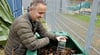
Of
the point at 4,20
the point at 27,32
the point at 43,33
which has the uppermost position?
the point at 27,32

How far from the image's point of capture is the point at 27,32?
2404mm

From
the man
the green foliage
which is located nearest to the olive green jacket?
the man

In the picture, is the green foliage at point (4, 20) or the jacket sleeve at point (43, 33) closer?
the jacket sleeve at point (43, 33)

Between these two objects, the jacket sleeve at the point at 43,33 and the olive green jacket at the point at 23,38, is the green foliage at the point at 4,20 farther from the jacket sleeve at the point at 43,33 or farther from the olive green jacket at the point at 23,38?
the olive green jacket at the point at 23,38

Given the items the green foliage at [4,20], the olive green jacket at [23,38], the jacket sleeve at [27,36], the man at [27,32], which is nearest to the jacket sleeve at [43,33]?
the olive green jacket at [23,38]

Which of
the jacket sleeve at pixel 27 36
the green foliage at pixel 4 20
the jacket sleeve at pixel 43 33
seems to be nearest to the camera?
the jacket sleeve at pixel 27 36

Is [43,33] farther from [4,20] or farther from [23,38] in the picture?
[4,20]

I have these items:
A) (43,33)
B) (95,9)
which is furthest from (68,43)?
(95,9)

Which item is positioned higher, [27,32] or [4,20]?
[27,32]

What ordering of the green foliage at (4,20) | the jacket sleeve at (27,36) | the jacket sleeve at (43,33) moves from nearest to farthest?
the jacket sleeve at (27,36) → the jacket sleeve at (43,33) → the green foliage at (4,20)

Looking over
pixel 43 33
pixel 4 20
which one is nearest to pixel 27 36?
pixel 43 33

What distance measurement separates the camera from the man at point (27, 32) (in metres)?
2.41

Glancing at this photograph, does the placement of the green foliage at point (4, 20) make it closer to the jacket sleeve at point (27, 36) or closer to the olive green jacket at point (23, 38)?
the olive green jacket at point (23, 38)

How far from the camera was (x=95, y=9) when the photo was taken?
298cm
